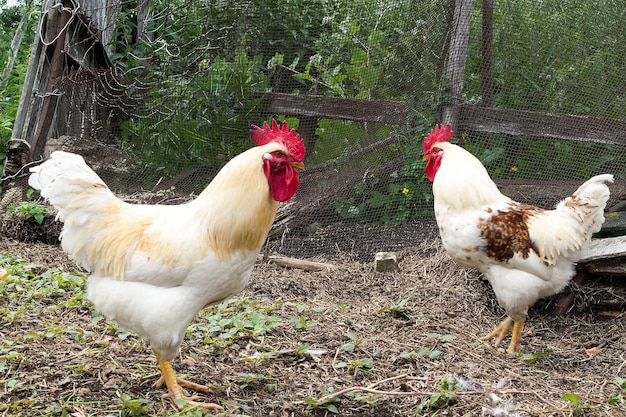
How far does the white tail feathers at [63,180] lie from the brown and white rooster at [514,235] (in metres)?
2.40

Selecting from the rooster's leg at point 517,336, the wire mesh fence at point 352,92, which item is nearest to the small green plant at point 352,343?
the rooster's leg at point 517,336

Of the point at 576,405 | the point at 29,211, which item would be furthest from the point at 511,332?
the point at 29,211

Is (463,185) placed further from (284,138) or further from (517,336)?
(284,138)

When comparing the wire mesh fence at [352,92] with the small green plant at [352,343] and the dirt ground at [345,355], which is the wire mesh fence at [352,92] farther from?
the small green plant at [352,343]

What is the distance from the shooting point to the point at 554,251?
4.10 meters

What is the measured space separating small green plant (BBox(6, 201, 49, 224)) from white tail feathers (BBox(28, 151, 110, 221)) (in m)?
2.84

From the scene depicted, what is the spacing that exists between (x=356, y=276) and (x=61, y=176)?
9.93 ft

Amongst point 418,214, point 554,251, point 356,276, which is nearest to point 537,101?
point 418,214

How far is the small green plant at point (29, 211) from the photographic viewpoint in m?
5.73

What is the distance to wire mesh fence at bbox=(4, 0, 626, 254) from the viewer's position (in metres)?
5.40

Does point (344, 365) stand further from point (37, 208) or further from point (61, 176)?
point (37, 208)

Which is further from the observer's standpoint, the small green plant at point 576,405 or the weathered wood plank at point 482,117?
the weathered wood plank at point 482,117

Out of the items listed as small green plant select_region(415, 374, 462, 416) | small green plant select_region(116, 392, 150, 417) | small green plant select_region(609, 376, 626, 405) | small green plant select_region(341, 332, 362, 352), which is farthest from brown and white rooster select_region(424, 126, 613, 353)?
small green plant select_region(116, 392, 150, 417)

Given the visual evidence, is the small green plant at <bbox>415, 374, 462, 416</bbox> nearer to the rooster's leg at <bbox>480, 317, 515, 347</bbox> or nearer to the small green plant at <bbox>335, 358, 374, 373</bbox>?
the small green plant at <bbox>335, 358, 374, 373</bbox>
